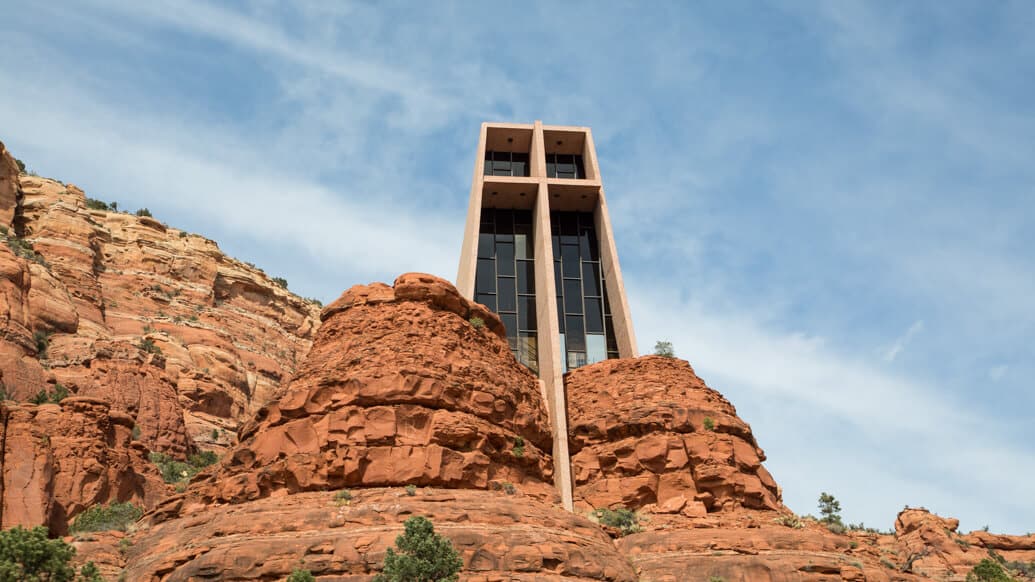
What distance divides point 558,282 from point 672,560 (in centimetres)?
1918

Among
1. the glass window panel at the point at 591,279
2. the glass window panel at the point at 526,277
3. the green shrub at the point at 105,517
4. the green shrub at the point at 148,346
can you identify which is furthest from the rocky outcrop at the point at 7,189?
the glass window panel at the point at 591,279

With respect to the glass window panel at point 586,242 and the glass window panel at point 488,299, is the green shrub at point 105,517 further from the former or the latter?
the glass window panel at point 586,242

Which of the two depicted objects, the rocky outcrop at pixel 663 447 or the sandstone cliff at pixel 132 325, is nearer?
the rocky outcrop at pixel 663 447

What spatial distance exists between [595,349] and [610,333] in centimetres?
111

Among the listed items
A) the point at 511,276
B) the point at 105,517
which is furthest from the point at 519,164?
the point at 105,517

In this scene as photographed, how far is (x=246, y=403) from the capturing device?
60.0 metres

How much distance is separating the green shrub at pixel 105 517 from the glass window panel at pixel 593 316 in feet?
63.3

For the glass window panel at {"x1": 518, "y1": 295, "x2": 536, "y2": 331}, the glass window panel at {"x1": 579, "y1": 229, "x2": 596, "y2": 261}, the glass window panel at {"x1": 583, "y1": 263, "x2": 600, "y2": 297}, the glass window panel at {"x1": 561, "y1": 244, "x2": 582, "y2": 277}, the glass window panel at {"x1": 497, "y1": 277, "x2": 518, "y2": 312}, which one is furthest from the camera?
the glass window panel at {"x1": 579, "y1": 229, "x2": 596, "y2": 261}

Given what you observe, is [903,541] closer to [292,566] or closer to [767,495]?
[767,495]

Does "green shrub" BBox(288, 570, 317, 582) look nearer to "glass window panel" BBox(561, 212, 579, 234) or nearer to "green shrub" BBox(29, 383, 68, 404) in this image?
"green shrub" BBox(29, 383, 68, 404)

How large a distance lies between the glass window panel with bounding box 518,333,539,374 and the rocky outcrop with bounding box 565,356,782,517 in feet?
18.9

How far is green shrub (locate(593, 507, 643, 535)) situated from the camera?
27648 mm

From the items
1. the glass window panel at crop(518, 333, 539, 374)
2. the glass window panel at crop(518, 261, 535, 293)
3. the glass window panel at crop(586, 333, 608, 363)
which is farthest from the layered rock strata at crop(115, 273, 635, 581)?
the glass window panel at crop(518, 261, 535, 293)

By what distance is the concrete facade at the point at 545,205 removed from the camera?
38625 millimetres
